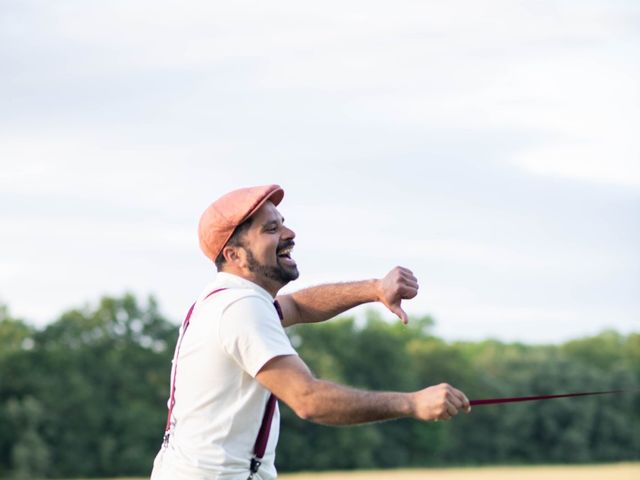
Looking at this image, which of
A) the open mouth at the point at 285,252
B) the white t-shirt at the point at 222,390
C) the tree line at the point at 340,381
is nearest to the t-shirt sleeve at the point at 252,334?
the white t-shirt at the point at 222,390

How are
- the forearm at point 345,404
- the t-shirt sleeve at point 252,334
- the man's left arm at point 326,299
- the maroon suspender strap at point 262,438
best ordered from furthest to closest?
the man's left arm at point 326,299 < the maroon suspender strap at point 262,438 < the t-shirt sleeve at point 252,334 < the forearm at point 345,404

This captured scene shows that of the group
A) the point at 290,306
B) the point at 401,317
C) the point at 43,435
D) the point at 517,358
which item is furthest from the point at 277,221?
the point at 517,358

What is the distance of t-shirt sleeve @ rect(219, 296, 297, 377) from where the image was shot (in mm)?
6789

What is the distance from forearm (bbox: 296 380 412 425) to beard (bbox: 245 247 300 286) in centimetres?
83

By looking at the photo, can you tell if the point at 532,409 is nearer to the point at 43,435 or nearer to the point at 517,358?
the point at 517,358

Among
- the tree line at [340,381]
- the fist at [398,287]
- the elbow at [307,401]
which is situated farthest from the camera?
the tree line at [340,381]

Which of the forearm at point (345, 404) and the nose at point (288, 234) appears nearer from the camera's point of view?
the forearm at point (345, 404)

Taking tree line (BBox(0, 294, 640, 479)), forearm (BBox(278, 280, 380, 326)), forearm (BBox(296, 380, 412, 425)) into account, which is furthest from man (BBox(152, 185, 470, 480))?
tree line (BBox(0, 294, 640, 479))

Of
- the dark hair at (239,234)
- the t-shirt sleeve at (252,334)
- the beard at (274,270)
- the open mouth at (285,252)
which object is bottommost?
the t-shirt sleeve at (252,334)

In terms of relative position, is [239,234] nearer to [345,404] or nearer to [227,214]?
[227,214]

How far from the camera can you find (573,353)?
111m

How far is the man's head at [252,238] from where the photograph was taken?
24.2 ft

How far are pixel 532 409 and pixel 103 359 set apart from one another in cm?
3112

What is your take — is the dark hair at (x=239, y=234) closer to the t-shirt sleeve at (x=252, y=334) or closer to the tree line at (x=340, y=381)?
the t-shirt sleeve at (x=252, y=334)
